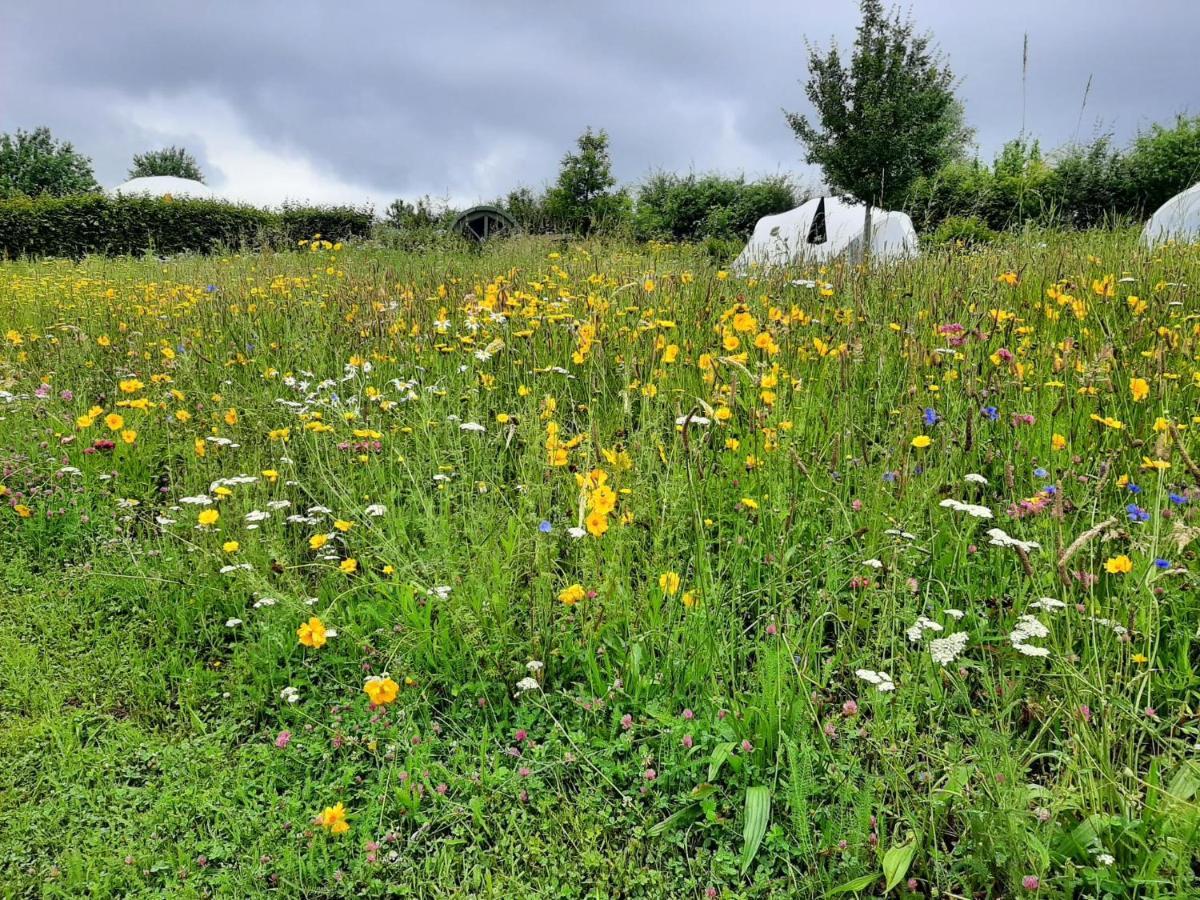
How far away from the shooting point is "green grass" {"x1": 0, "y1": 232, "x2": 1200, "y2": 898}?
1.59 m

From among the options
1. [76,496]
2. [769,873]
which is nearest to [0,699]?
[76,496]

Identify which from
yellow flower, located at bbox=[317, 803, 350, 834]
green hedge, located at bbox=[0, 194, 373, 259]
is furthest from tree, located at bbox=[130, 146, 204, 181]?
yellow flower, located at bbox=[317, 803, 350, 834]

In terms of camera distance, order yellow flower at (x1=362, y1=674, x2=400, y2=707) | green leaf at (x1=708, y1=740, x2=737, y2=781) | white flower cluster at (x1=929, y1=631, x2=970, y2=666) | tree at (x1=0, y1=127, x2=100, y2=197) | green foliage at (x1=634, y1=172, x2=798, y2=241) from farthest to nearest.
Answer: tree at (x1=0, y1=127, x2=100, y2=197), green foliage at (x1=634, y1=172, x2=798, y2=241), yellow flower at (x1=362, y1=674, x2=400, y2=707), green leaf at (x1=708, y1=740, x2=737, y2=781), white flower cluster at (x1=929, y1=631, x2=970, y2=666)

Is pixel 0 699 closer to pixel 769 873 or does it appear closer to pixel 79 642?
pixel 79 642

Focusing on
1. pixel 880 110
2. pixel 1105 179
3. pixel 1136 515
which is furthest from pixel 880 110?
pixel 1136 515

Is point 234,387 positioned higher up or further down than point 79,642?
higher up

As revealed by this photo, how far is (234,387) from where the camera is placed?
426 centimetres

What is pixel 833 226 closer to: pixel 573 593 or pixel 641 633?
pixel 641 633

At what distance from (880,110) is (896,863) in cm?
1759

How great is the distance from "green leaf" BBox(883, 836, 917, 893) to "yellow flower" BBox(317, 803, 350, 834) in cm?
120

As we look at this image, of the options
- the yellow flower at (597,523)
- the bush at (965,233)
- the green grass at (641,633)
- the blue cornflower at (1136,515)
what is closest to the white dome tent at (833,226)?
the bush at (965,233)

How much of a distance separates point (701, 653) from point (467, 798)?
2.33 ft

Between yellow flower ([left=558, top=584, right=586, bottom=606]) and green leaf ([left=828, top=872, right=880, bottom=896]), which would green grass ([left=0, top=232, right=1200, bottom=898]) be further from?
yellow flower ([left=558, top=584, right=586, bottom=606])

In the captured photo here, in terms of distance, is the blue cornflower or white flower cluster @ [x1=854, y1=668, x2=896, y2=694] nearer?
white flower cluster @ [x1=854, y1=668, x2=896, y2=694]
